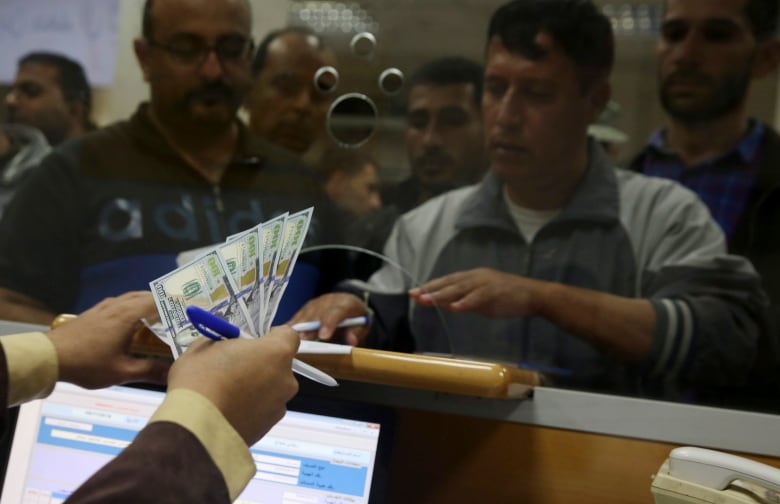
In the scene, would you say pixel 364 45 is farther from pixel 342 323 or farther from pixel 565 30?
pixel 342 323

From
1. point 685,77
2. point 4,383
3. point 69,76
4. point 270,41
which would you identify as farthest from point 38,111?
point 685,77

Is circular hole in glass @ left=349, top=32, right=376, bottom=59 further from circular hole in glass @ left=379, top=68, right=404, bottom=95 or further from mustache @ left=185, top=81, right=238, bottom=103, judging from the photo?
mustache @ left=185, top=81, right=238, bottom=103

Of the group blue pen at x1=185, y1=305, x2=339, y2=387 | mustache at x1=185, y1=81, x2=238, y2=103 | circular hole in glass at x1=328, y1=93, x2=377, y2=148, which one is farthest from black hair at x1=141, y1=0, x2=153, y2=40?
blue pen at x1=185, y1=305, x2=339, y2=387

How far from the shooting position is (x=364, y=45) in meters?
1.53

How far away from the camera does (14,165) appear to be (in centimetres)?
175

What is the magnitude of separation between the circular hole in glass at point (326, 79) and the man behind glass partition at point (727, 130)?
1.85ft

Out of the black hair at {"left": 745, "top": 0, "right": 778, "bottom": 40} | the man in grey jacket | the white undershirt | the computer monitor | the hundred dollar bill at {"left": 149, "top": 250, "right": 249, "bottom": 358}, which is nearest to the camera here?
the hundred dollar bill at {"left": 149, "top": 250, "right": 249, "bottom": 358}

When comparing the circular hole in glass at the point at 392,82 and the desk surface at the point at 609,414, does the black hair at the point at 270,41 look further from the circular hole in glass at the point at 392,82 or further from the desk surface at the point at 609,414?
the desk surface at the point at 609,414

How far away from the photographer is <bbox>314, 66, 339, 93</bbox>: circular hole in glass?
1541 mm

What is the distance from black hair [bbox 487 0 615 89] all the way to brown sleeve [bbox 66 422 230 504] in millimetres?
1016

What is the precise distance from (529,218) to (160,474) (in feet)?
3.19

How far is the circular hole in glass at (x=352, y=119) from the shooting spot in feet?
4.97

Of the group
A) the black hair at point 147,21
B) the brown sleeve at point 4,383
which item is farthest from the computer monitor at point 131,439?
the black hair at point 147,21

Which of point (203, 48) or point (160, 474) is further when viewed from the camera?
point (203, 48)
